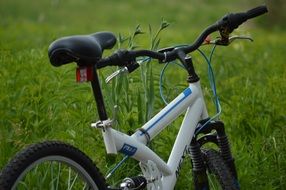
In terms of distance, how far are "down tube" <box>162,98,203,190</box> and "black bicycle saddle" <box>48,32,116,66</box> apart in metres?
0.75

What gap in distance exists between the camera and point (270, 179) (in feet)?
15.2

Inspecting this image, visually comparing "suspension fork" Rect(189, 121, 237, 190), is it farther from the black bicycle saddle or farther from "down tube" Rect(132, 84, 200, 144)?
the black bicycle saddle

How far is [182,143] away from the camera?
355 cm

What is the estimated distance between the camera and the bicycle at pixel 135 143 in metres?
2.92

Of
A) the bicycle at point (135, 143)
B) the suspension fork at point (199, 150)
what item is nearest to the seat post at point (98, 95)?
the bicycle at point (135, 143)

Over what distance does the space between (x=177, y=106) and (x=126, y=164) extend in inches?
31.1

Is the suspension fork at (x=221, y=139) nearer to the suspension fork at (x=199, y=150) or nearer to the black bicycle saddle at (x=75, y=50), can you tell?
the suspension fork at (x=199, y=150)

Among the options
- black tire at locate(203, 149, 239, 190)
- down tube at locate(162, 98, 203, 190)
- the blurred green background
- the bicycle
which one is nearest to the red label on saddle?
the bicycle

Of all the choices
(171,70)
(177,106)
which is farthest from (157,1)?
(177,106)

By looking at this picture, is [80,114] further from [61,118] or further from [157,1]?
[157,1]

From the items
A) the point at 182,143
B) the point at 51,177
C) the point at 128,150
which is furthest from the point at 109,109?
the point at 128,150

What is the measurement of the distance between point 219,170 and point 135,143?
1.93ft

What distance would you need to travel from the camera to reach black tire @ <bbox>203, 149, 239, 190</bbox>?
362 centimetres

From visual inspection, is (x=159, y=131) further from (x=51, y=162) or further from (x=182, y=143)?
(x=51, y=162)
